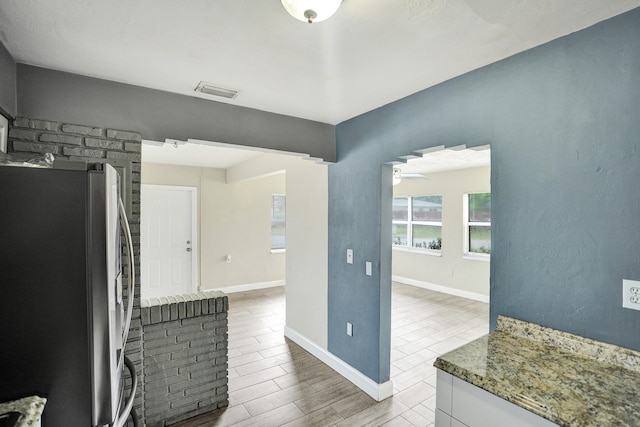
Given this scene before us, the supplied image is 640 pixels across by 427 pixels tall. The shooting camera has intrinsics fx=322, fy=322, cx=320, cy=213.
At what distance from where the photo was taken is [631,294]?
140 centimetres

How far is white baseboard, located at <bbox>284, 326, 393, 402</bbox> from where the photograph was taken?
108 inches

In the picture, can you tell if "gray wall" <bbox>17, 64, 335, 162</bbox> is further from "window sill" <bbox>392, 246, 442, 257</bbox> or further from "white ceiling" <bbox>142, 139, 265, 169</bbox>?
"window sill" <bbox>392, 246, 442, 257</bbox>

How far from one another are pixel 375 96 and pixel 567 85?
1.19 metres

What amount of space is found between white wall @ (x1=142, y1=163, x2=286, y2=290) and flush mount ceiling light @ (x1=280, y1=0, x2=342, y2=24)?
17.1ft

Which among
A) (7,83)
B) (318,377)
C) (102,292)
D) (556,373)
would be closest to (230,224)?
Result: (318,377)

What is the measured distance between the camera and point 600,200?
1.49m

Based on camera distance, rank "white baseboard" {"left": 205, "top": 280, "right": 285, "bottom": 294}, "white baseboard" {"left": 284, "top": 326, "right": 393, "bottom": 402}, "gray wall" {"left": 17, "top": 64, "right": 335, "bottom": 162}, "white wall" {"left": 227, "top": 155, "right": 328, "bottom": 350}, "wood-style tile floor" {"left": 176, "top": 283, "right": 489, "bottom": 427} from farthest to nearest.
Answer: "white baseboard" {"left": 205, "top": 280, "right": 285, "bottom": 294}
"white wall" {"left": 227, "top": 155, "right": 328, "bottom": 350}
"white baseboard" {"left": 284, "top": 326, "right": 393, "bottom": 402}
"wood-style tile floor" {"left": 176, "top": 283, "right": 489, "bottom": 427}
"gray wall" {"left": 17, "top": 64, "right": 335, "bottom": 162}

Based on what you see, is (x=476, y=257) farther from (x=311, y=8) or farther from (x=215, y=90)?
(x=311, y=8)

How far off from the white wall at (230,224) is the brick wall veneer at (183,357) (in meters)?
3.61

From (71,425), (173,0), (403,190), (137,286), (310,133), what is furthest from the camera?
(403,190)

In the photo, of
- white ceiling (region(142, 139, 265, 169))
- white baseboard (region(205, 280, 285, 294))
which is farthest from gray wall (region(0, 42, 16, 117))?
white baseboard (region(205, 280, 285, 294))

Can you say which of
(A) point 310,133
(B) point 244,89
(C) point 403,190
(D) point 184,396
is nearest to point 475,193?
(C) point 403,190

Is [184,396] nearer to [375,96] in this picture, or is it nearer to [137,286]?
[137,286]

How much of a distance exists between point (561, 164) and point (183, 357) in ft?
9.20
